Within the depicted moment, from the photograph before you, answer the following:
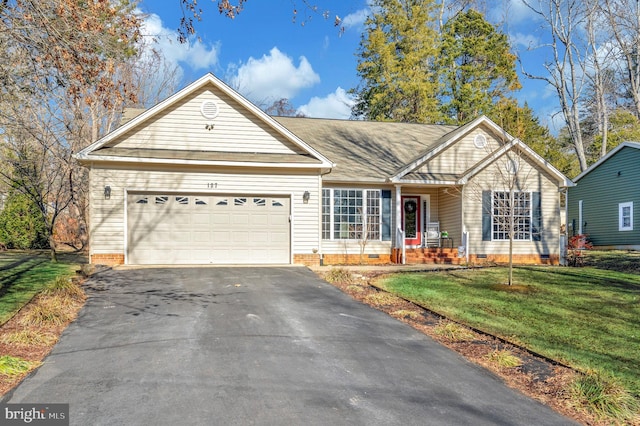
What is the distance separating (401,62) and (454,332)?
2557 centimetres

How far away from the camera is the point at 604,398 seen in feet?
16.8

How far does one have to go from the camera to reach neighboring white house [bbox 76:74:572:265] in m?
13.9

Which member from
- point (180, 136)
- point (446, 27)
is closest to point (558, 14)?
point (446, 27)

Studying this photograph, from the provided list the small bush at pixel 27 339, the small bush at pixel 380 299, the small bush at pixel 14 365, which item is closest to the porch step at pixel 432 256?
the small bush at pixel 380 299

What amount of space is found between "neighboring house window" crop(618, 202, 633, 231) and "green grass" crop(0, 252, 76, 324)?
23849mm

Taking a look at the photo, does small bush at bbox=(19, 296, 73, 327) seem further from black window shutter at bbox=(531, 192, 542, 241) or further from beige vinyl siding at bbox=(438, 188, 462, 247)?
black window shutter at bbox=(531, 192, 542, 241)

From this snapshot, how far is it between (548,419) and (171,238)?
11.4 metres

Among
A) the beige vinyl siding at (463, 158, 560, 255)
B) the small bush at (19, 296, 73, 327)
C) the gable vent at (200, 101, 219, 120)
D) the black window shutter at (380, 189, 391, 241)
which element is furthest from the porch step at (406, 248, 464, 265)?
the small bush at (19, 296, 73, 327)

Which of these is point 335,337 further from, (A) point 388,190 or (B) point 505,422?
(A) point 388,190

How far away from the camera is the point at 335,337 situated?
7.21 m

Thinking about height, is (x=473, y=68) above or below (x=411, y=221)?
above

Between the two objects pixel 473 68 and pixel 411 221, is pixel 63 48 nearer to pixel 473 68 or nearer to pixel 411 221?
pixel 411 221

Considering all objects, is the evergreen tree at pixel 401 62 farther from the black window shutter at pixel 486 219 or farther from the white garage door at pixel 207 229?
the white garage door at pixel 207 229

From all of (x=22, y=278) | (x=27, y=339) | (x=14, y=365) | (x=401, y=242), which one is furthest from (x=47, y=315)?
(x=401, y=242)
